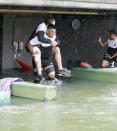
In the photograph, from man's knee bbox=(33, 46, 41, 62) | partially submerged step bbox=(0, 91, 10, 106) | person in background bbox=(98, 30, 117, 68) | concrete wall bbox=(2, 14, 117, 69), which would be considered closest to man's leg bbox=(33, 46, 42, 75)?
man's knee bbox=(33, 46, 41, 62)

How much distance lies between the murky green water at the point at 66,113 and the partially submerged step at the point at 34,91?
0.17 meters

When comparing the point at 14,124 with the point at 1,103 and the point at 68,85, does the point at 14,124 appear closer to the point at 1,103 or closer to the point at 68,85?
the point at 1,103

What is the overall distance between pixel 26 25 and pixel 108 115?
8.73 meters

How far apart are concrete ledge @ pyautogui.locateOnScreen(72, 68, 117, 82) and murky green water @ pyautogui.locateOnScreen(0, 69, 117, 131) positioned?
192 cm

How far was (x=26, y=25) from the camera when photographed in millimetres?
15883

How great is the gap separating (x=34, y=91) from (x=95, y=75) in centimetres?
381

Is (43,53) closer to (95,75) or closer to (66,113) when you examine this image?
(95,75)

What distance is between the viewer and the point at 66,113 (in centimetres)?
785

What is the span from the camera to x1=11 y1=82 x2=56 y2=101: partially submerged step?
29.8 feet

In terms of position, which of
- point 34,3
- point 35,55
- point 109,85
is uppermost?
point 34,3

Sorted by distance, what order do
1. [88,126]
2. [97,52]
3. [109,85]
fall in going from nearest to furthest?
[88,126], [109,85], [97,52]

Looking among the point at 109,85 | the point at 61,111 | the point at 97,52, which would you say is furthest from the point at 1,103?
the point at 97,52

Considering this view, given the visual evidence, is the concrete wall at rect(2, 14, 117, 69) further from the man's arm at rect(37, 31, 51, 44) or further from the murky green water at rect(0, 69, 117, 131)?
the murky green water at rect(0, 69, 117, 131)

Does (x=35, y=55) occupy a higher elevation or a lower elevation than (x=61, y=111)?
higher
